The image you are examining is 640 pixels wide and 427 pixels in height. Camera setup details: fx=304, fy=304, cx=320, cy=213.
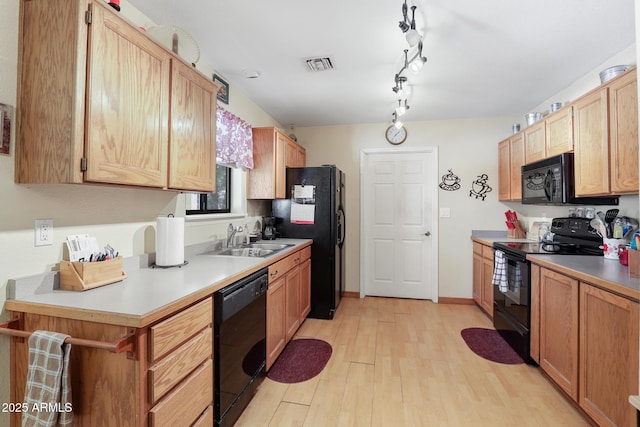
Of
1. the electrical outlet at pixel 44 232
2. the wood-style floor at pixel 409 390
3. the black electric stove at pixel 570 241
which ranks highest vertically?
the electrical outlet at pixel 44 232

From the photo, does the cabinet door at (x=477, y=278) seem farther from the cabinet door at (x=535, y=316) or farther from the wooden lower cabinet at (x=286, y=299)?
the wooden lower cabinet at (x=286, y=299)

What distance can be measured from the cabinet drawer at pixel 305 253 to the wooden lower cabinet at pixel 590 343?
1.97m

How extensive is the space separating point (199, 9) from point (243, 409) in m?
2.43

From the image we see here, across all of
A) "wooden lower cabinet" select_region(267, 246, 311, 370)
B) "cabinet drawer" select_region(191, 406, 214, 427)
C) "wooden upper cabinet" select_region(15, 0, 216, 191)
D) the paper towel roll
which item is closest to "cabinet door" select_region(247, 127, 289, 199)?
"wooden lower cabinet" select_region(267, 246, 311, 370)

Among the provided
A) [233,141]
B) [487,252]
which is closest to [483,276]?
[487,252]

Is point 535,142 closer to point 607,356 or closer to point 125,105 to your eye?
point 607,356

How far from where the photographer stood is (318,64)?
249 centimetres

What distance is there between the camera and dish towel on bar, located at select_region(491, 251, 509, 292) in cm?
280

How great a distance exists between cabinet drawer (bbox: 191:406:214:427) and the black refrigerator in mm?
1972

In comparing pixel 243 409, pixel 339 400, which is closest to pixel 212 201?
pixel 243 409

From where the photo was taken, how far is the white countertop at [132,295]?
1070 millimetres

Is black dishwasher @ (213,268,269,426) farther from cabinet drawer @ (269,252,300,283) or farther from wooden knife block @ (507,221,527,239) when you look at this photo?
wooden knife block @ (507,221,527,239)

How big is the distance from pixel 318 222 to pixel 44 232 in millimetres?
2361

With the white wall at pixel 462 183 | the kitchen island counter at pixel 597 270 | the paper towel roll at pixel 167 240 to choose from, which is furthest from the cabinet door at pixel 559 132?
the paper towel roll at pixel 167 240
